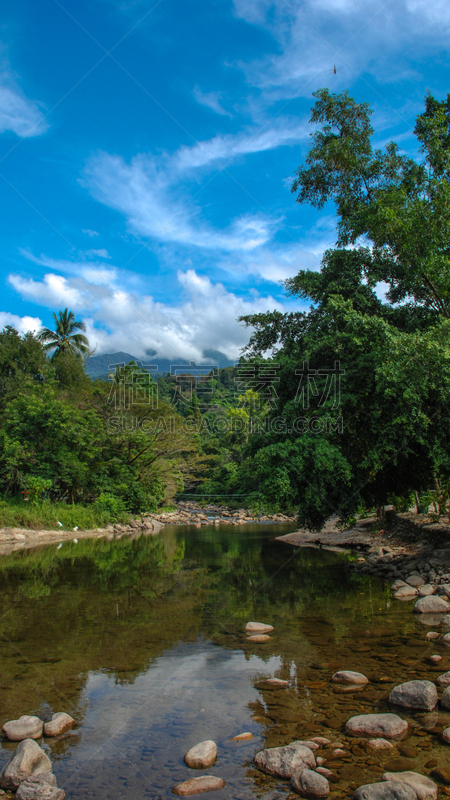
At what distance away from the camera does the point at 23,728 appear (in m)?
4.74

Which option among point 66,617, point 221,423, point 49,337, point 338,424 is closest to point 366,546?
point 338,424

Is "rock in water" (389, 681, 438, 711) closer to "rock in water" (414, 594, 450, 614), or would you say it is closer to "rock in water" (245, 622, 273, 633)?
"rock in water" (245, 622, 273, 633)

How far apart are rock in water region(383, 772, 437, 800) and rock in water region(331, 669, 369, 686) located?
214cm

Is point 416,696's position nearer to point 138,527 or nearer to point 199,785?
point 199,785

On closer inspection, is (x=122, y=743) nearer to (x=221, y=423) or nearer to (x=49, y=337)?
(x=49, y=337)

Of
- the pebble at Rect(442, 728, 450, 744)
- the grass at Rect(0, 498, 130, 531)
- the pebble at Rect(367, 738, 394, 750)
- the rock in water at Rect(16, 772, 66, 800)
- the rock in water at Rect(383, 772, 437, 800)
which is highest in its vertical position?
the rock in water at Rect(383, 772, 437, 800)

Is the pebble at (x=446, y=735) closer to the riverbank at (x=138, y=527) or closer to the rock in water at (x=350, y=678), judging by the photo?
the rock in water at (x=350, y=678)

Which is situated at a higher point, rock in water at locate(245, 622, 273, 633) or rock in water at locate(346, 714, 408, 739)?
rock in water at locate(346, 714, 408, 739)

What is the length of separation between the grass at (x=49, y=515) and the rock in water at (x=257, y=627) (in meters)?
17.3

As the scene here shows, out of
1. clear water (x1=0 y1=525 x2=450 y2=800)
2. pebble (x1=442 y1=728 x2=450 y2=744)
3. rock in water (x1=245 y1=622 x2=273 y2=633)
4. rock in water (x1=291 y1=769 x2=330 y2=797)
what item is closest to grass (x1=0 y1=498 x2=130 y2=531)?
clear water (x1=0 y1=525 x2=450 y2=800)

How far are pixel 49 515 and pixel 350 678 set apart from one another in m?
21.5

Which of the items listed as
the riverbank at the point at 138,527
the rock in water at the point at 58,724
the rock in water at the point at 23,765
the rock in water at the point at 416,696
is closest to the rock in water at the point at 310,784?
the rock in water at the point at 416,696

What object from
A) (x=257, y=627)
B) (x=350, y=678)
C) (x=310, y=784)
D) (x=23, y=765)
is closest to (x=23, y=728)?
(x=23, y=765)

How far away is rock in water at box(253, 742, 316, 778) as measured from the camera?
13.5 ft
